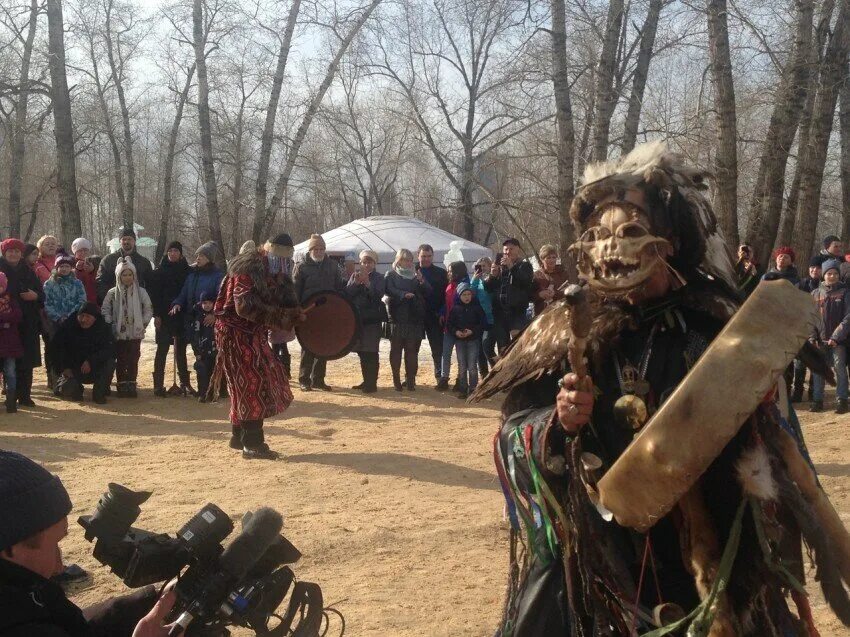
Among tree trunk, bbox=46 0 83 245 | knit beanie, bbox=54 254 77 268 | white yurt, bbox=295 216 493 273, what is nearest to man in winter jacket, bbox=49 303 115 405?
knit beanie, bbox=54 254 77 268

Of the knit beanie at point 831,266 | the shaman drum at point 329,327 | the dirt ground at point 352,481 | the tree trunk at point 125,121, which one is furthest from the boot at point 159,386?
the tree trunk at point 125,121

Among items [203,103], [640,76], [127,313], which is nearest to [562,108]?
[640,76]

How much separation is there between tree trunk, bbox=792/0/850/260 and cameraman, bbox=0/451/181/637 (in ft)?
42.4

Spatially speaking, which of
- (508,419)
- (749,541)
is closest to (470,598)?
(508,419)

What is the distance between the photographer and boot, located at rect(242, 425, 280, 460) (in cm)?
738

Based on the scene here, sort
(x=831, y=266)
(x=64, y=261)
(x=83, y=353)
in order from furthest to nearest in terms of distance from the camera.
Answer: (x=83, y=353) < (x=64, y=261) < (x=831, y=266)

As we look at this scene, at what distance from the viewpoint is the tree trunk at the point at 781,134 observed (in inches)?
455

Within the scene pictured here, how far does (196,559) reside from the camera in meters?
2.60

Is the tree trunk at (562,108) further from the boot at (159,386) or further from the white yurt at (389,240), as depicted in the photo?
the white yurt at (389,240)

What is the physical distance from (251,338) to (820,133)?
32.5 feet

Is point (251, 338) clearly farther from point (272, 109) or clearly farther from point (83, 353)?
point (272, 109)

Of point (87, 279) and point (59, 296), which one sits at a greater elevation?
point (87, 279)

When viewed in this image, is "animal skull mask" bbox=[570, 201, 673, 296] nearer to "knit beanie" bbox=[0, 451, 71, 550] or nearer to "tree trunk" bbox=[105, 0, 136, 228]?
"knit beanie" bbox=[0, 451, 71, 550]

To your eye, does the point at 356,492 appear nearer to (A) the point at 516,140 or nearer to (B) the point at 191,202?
(A) the point at 516,140
